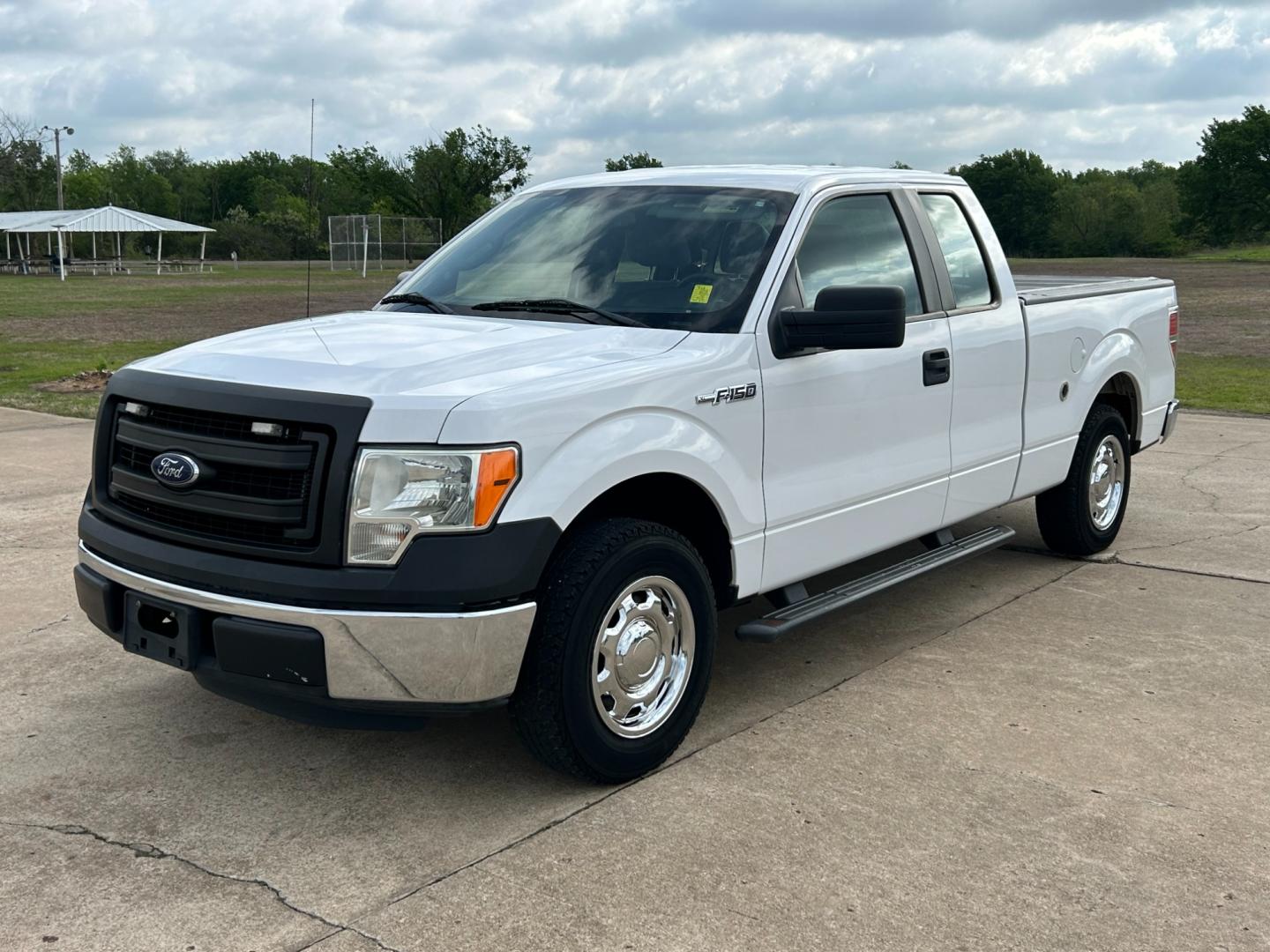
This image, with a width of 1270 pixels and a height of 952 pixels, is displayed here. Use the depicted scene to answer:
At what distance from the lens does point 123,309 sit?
30734 mm

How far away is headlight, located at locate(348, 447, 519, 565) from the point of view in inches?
140

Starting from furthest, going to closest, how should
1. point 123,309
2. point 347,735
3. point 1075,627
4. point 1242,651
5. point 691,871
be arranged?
point 123,309 → point 1075,627 → point 1242,651 → point 347,735 → point 691,871

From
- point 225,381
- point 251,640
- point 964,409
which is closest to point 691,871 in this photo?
point 251,640

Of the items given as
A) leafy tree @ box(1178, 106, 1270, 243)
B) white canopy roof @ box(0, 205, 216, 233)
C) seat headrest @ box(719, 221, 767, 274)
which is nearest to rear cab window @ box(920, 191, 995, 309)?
seat headrest @ box(719, 221, 767, 274)

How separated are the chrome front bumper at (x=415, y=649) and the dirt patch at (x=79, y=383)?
1146 centimetres

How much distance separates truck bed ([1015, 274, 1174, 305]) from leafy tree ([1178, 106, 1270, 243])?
91038 mm

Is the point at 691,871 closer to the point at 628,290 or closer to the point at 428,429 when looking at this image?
the point at 428,429

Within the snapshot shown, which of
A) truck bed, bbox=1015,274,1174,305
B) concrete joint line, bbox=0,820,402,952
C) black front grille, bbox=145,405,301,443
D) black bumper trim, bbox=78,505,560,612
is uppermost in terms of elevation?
truck bed, bbox=1015,274,1174,305

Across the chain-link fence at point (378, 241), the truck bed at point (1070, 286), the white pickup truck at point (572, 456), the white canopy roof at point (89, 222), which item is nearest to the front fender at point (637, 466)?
the white pickup truck at point (572, 456)

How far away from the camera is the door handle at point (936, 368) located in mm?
5195

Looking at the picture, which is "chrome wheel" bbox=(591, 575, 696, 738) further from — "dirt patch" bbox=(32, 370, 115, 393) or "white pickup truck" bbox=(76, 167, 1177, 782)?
"dirt patch" bbox=(32, 370, 115, 393)

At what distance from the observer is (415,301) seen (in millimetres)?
5094

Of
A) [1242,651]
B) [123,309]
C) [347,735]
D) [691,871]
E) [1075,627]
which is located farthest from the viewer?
[123,309]

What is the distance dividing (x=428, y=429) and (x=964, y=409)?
108 inches
